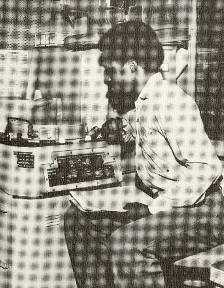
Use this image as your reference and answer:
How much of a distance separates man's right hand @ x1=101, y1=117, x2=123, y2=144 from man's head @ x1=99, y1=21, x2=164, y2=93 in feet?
0.36

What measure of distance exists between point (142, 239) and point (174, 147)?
0.32m

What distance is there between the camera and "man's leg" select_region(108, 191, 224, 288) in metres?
1.52

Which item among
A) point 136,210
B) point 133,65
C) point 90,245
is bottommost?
point 90,245

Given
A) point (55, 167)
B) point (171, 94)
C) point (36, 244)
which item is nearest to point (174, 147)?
point (171, 94)

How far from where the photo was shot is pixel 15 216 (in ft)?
5.21

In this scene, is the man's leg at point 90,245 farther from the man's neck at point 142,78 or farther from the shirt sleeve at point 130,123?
the man's neck at point 142,78

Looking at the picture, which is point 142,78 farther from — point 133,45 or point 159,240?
point 159,240

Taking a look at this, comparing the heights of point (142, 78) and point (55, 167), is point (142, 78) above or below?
above

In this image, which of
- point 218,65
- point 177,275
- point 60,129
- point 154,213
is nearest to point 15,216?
point 60,129

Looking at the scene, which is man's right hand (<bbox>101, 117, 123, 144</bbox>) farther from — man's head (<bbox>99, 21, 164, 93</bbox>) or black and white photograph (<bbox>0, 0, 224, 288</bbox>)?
man's head (<bbox>99, 21, 164, 93</bbox>)

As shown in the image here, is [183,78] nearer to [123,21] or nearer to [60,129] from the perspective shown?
[123,21]

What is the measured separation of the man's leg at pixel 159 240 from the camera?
1521mm

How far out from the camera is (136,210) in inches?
62.5

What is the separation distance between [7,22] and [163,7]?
20.8 inches
